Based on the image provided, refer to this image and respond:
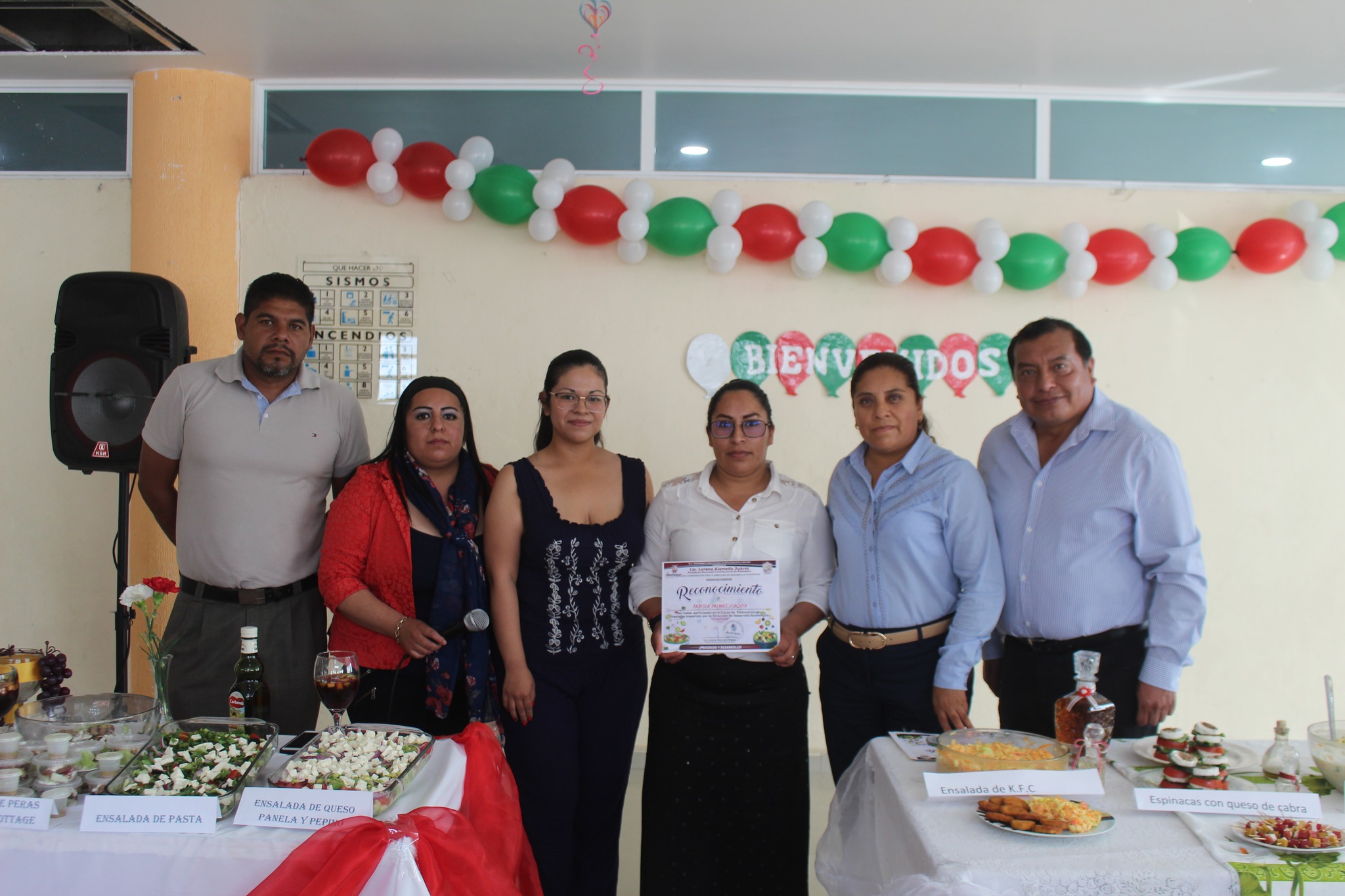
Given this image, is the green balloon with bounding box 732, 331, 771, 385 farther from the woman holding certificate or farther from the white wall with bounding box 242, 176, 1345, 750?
the woman holding certificate

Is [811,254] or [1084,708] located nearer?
[1084,708]

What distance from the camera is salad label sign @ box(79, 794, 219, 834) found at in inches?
56.7

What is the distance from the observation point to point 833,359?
385cm

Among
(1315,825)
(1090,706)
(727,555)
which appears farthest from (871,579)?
(1315,825)

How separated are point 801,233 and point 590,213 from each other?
34.3 inches

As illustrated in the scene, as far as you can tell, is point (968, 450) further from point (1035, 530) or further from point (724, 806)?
point (724, 806)

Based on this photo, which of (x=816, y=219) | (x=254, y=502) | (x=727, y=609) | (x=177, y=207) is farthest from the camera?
(x=177, y=207)

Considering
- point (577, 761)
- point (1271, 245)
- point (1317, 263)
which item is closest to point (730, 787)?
point (577, 761)

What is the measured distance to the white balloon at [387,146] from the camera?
3699 millimetres

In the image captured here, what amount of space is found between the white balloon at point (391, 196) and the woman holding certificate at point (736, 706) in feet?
7.07

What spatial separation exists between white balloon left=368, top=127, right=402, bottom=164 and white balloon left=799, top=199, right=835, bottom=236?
1.69 m

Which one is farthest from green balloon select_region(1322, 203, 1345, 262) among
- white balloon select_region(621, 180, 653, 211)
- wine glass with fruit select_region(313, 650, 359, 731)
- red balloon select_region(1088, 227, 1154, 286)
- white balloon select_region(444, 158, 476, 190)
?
wine glass with fruit select_region(313, 650, 359, 731)

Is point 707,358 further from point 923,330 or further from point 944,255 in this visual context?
point 944,255

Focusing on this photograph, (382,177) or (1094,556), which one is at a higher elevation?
(382,177)
